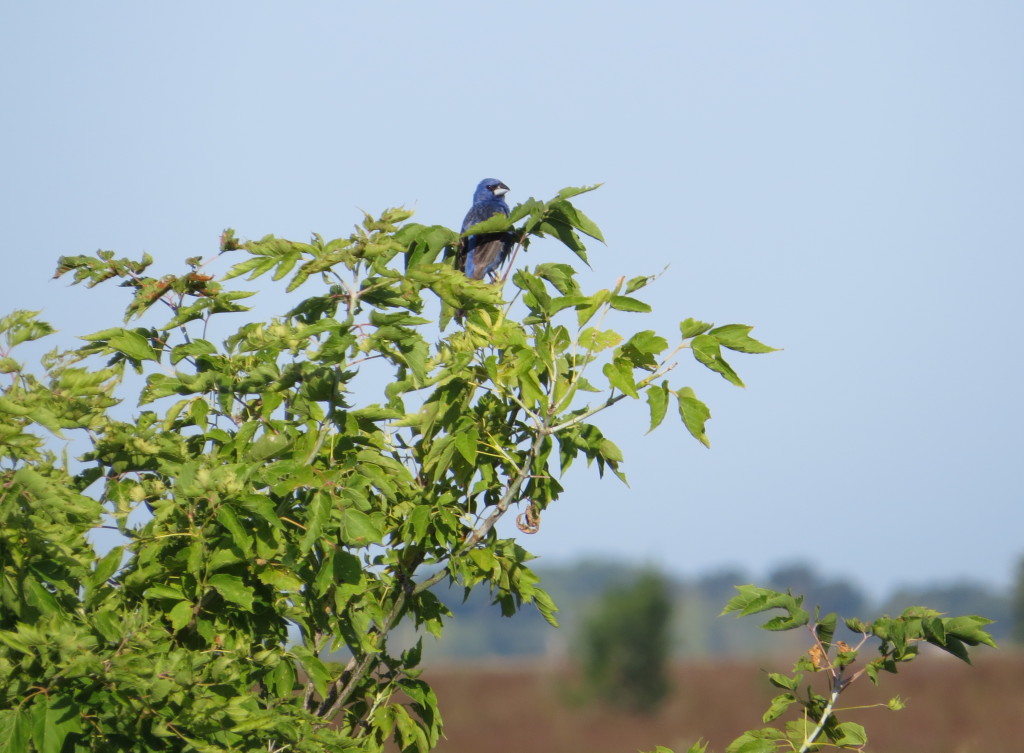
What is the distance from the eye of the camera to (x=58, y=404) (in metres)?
2.92

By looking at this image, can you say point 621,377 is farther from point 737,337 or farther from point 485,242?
point 485,242

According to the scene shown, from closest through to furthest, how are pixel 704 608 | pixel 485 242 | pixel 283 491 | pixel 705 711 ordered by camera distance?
pixel 283 491
pixel 485 242
pixel 705 711
pixel 704 608

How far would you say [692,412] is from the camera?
321 cm

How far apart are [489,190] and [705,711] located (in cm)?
3843

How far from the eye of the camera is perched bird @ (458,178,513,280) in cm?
513

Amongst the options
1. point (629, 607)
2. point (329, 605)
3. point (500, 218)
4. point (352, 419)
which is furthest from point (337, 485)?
point (629, 607)

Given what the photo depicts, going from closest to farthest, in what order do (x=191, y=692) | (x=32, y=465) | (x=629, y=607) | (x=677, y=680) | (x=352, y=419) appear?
(x=191, y=692)
(x=32, y=465)
(x=352, y=419)
(x=629, y=607)
(x=677, y=680)

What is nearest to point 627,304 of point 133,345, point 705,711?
point 133,345

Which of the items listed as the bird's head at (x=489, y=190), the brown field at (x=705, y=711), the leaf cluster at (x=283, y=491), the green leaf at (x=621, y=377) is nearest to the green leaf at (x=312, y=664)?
the leaf cluster at (x=283, y=491)

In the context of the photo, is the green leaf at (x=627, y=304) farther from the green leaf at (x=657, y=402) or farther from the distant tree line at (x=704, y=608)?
the distant tree line at (x=704, y=608)

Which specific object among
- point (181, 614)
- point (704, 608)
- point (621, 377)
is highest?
point (621, 377)

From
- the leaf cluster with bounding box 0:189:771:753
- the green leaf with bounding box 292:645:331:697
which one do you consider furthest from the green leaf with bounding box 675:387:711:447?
the green leaf with bounding box 292:645:331:697

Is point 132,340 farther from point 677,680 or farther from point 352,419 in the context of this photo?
point 677,680

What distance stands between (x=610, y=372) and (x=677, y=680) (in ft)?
152
